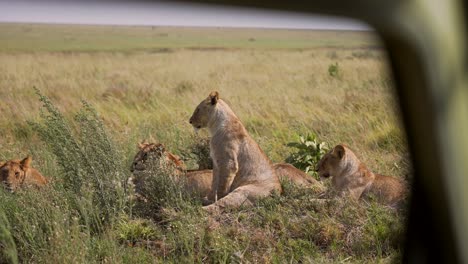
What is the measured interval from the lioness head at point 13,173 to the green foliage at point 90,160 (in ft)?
1.59

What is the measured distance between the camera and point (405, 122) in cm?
212

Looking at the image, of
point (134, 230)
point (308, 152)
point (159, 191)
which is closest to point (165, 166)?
point (159, 191)

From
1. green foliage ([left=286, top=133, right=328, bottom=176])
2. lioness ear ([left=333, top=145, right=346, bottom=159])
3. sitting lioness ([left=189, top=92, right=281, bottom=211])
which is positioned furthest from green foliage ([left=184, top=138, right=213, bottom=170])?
lioness ear ([left=333, top=145, right=346, bottom=159])

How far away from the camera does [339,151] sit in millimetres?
5102

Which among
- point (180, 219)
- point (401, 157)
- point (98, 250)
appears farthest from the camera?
point (401, 157)

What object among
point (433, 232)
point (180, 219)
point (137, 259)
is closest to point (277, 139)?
point (180, 219)

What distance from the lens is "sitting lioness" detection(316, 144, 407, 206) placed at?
15.7 feet

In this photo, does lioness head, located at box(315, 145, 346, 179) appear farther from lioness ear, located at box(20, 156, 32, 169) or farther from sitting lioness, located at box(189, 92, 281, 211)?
lioness ear, located at box(20, 156, 32, 169)

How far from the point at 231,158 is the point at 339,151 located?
2.66 feet

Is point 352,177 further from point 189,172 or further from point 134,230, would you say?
point 134,230

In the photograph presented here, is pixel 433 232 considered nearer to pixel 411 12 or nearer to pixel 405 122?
pixel 405 122

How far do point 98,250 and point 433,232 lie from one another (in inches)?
79.0

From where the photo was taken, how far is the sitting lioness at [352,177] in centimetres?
478

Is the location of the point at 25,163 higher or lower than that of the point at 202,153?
higher
